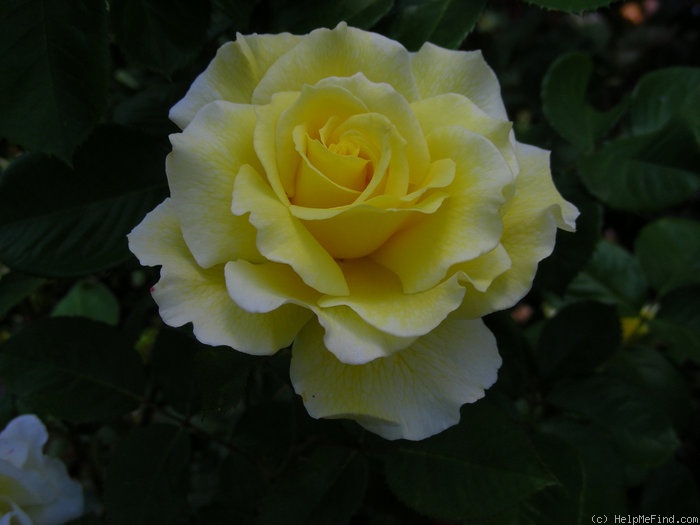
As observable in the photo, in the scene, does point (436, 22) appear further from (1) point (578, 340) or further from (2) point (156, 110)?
(1) point (578, 340)

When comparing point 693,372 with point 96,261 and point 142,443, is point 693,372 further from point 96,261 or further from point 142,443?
point 96,261

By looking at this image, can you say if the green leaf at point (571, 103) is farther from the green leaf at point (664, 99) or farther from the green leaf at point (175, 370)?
the green leaf at point (175, 370)

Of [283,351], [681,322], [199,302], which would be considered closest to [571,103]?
[681,322]

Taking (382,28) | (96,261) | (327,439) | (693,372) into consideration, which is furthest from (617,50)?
(96,261)

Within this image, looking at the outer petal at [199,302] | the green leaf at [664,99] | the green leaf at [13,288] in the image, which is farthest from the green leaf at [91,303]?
the green leaf at [664,99]

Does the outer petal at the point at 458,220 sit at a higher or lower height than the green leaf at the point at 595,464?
higher

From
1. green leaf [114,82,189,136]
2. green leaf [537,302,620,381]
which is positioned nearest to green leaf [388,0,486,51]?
green leaf [114,82,189,136]
